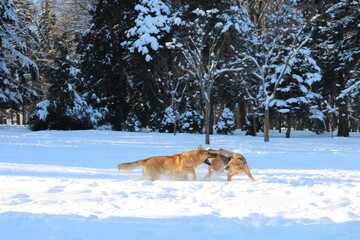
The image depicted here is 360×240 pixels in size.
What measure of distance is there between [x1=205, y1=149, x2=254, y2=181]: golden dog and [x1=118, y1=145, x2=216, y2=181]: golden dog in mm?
232

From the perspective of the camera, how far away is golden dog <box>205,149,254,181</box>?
283 inches

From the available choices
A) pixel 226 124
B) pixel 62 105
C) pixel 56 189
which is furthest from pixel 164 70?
pixel 56 189

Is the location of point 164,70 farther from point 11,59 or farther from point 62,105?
point 11,59

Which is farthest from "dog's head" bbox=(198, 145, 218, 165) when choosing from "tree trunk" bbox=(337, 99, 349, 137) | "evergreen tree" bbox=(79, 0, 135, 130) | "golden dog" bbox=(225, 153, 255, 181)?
"tree trunk" bbox=(337, 99, 349, 137)

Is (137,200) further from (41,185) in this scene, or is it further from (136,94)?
(136,94)

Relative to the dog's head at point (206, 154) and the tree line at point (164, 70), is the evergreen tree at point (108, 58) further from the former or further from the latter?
the dog's head at point (206, 154)

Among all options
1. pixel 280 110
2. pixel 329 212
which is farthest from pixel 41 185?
pixel 280 110

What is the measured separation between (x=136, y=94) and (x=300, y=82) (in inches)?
574

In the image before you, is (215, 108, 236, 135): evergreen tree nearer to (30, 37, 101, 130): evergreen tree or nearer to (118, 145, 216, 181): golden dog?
(30, 37, 101, 130): evergreen tree

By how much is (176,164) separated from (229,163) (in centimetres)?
109

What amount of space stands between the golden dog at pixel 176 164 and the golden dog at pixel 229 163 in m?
0.23

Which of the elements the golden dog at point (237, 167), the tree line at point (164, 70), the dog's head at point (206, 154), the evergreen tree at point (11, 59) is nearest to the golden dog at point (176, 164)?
the dog's head at point (206, 154)

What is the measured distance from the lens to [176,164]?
7391 mm

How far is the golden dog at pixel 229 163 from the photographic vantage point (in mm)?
7195
